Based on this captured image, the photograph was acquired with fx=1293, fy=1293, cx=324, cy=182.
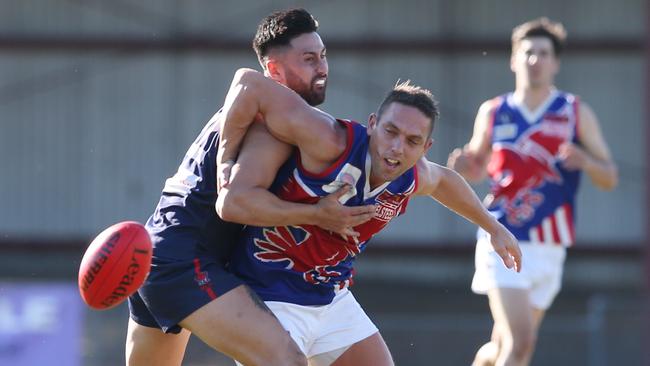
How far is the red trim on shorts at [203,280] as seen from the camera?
5079 mm

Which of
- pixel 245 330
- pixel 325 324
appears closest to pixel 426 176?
pixel 325 324

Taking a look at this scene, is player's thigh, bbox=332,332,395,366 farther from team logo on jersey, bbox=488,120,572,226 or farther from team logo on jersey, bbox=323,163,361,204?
team logo on jersey, bbox=488,120,572,226

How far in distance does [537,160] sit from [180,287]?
133 inches

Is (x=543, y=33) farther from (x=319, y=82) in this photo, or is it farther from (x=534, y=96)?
(x=319, y=82)

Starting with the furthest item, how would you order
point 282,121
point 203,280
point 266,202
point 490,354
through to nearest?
1. point 490,354
2. point 203,280
3. point 282,121
4. point 266,202

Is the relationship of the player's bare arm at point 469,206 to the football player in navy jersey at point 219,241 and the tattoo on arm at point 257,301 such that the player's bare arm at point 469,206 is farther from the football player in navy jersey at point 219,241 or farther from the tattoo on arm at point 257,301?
the tattoo on arm at point 257,301

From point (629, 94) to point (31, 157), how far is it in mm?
7794

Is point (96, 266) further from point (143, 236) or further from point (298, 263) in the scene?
point (298, 263)

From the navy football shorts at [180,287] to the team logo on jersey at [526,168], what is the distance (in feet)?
9.84

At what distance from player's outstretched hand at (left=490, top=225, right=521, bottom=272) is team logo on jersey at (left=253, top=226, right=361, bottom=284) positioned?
25.1 inches

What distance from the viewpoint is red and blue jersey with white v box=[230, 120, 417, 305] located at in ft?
16.4

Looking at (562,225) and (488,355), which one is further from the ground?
(562,225)

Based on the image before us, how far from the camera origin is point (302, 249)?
17.1ft

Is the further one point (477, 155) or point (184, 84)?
point (184, 84)
